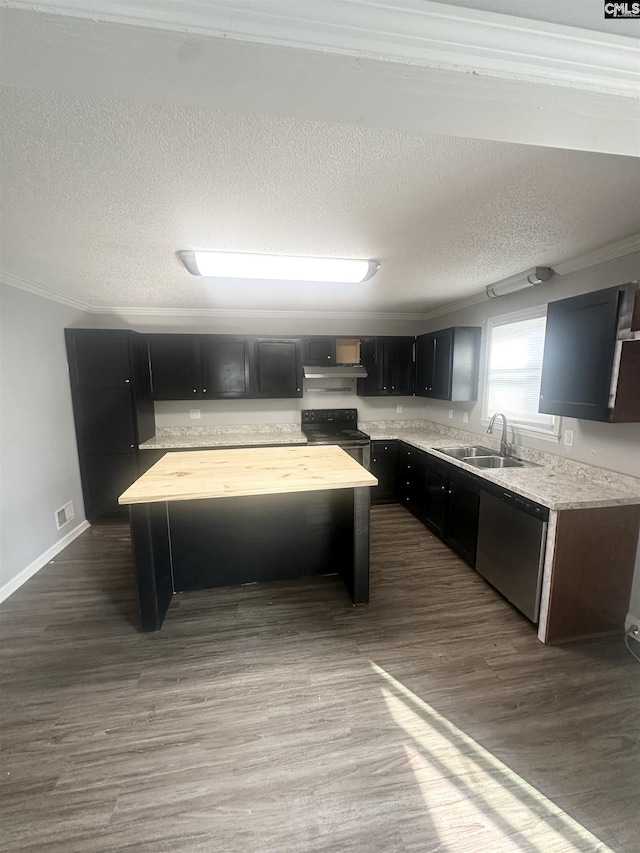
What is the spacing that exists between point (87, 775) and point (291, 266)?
281 cm

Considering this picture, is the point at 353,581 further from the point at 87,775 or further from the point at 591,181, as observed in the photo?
the point at 591,181

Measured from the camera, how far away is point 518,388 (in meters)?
3.00

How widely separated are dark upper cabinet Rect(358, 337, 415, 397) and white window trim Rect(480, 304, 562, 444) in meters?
1.08

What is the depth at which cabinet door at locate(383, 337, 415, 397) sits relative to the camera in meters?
4.31

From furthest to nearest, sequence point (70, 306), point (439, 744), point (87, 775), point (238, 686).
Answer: point (70, 306) < point (238, 686) < point (439, 744) < point (87, 775)

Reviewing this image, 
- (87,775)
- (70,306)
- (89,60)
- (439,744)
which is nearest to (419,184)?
(89,60)

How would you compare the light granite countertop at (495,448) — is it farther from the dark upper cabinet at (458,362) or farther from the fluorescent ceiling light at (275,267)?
the fluorescent ceiling light at (275,267)

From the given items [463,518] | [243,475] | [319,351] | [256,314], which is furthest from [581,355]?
[256,314]

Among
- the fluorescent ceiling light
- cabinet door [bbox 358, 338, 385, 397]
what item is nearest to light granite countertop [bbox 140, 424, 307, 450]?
cabinet door [bbox 358, 338, 385, 397]

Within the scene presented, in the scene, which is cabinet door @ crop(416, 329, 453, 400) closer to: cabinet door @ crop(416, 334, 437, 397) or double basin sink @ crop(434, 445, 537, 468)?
cabinet door @ crop(416, 334, 437, 397)

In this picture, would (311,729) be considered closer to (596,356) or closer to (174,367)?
(596,356)

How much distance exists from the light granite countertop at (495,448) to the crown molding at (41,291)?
1578mm

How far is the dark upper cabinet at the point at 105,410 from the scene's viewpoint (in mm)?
3414

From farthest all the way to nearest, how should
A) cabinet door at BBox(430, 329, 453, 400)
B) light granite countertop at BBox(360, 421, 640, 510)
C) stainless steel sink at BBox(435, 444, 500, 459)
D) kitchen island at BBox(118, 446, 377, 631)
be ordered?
1. cabinet door at BBox(430, 329, 453, 400)
2. stainless steel sink at BBox(435, 444, 500, 459)
3. kitchen island at BBox(118, 446, 377, 631)
4. light granite countertop at BBox(360, 421, 640, 510)
